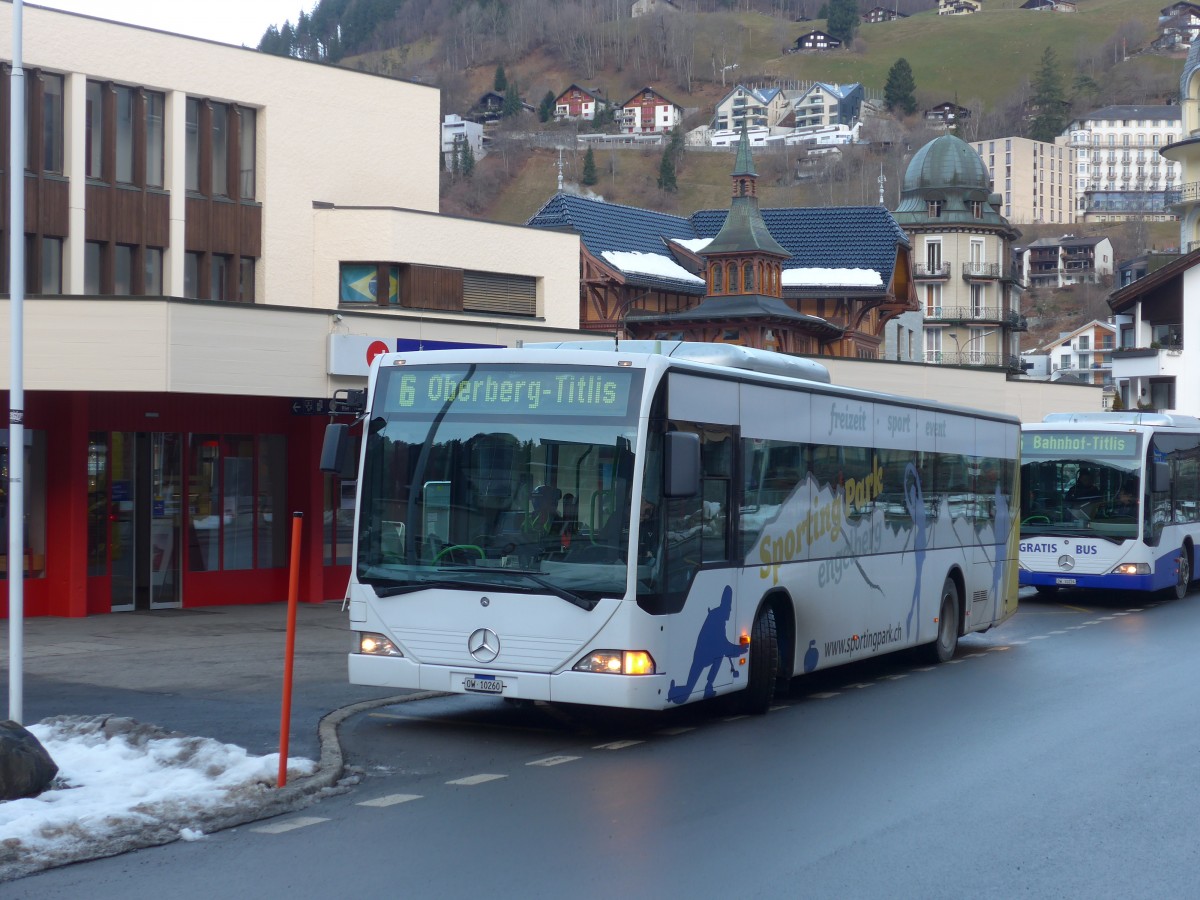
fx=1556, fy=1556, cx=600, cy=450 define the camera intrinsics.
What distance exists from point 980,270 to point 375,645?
9539cm

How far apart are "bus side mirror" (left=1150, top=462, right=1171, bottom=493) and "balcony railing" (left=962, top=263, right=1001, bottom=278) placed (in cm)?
7777

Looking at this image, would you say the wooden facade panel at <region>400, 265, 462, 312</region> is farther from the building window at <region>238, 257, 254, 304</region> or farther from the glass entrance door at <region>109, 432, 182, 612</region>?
the glass entrance door at <region>109, 432, 182, 612</region>

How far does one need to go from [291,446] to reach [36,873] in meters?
15.9

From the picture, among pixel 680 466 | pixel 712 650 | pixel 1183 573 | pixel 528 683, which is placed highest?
pixel 680 466

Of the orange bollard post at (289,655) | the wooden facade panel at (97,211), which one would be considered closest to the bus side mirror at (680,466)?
the orange bollard post at (289,655)

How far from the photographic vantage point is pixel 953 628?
17844mm

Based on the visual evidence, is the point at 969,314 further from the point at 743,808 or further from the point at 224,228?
the point at 743,808

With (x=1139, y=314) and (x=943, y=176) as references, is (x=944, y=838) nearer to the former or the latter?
(x=1139, y=314)

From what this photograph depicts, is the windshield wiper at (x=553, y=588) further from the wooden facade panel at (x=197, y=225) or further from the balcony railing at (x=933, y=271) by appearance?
the balcony railing at (x=933, y=271)

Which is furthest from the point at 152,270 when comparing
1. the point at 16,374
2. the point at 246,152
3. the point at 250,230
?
the point at 16,374

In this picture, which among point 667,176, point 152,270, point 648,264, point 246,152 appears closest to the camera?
point 152,270

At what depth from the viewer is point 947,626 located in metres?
17.6

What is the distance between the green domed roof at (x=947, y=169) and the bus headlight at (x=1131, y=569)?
79.6 meters

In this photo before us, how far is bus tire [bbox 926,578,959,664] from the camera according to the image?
683 inches
